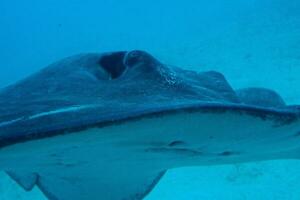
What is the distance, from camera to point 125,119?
1.44 meters

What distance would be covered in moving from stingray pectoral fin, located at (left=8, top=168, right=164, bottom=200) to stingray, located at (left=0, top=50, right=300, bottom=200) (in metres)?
0.13

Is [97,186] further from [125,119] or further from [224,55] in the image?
[224,55]

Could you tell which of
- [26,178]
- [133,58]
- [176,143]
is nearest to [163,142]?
[176,143]

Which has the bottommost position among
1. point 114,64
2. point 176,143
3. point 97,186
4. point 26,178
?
point 97,186

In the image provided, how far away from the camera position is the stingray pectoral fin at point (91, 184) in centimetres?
296

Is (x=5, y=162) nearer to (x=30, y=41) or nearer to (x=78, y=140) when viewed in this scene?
(x=78, y=140)

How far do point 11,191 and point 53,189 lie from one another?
5785 millimetres

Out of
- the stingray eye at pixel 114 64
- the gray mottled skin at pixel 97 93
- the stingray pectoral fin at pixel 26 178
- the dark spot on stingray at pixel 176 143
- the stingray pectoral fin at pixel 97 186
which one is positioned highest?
the stingray eye at pixel 114 64

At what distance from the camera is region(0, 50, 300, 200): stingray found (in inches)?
58.1

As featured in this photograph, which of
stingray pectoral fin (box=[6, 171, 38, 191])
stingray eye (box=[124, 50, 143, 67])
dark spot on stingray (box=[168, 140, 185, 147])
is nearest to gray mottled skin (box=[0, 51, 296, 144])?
stingray eye (box=[124, 50, 143, 67])

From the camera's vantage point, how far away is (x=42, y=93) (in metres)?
2.02

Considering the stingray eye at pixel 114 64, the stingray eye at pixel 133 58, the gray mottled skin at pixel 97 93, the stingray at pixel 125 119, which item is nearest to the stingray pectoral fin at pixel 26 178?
the stingray at pixel 125 119

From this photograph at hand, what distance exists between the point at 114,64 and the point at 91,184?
→ 1.20 metres

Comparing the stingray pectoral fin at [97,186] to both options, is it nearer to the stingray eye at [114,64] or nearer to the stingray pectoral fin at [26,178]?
the stingray pectoral fin at [26,178]
